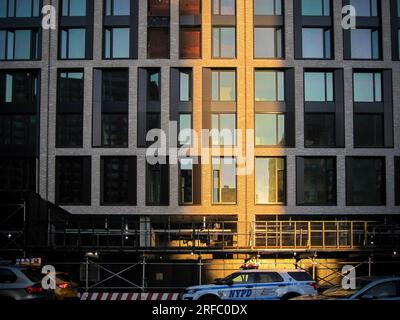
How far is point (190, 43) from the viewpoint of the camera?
1665 inches

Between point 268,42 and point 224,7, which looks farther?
point 224,7

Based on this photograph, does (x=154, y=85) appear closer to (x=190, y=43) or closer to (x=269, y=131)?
(x=190, y=43)

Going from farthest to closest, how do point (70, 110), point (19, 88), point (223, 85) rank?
point (19, 88) → point (223, 85) → point (70, 110)

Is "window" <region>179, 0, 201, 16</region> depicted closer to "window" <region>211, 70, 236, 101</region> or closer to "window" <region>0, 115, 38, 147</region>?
"window" <region>211, 70, 236, 101</region>

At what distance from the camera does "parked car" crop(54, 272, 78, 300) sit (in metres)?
22.0

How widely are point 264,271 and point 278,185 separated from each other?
63.2 ft

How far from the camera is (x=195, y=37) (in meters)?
42.3

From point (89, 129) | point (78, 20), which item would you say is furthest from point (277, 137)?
point (78, 20)

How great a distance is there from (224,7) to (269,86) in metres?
6.17

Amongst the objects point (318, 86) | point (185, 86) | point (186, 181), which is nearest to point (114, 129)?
point (185, 86)

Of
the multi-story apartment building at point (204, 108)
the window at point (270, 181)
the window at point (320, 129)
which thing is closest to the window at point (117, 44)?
the multi-story apartment building at point (204, 108)

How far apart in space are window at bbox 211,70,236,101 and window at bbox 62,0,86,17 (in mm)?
9842

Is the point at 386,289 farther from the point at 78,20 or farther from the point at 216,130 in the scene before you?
the point at 78,20

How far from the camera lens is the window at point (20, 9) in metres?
42.3
